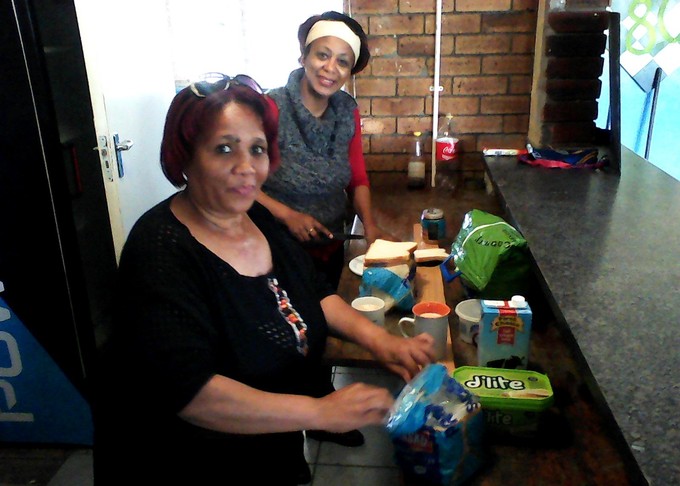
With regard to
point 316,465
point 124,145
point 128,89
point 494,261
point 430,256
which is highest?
point 128,89

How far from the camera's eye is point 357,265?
1798mm

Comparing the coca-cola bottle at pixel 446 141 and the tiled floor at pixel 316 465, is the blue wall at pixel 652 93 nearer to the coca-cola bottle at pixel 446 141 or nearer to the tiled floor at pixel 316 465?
the coca-cola bottle at pixel 446 141

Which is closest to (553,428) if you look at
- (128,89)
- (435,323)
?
(435,323)

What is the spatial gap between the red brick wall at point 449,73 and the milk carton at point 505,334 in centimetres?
161

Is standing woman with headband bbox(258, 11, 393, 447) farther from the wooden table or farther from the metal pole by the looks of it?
the metal pole

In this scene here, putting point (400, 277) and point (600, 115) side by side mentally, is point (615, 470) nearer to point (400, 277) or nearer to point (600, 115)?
point (400, 277)

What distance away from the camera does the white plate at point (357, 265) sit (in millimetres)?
1756

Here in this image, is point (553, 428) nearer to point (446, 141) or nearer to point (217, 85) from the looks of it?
point (217, 85)

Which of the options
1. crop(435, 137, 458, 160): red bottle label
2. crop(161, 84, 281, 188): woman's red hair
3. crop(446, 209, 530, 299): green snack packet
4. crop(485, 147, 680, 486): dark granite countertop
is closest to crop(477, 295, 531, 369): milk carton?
crop(485, 147, 680, 486): dark granite countertop

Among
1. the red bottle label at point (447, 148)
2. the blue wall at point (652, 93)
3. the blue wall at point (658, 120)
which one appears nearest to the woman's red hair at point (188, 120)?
the red bottle label at point (447, 148)

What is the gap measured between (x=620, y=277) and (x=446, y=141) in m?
1.47

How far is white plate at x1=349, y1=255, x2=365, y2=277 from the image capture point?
5.76 ft

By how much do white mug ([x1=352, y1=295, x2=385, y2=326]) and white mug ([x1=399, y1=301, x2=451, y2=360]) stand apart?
87 mm

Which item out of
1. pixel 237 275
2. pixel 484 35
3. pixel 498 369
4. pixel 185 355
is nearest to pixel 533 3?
pixel 484 35
